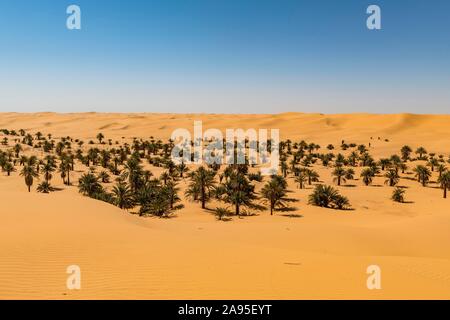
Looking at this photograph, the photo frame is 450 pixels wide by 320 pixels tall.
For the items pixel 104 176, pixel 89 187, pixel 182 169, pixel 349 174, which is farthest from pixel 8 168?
pixel 349 174

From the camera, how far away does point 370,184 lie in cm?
Answer: 4753

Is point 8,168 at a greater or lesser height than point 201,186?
greater

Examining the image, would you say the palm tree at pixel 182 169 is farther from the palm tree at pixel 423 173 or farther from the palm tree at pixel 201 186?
the palm tree at pixel 423 173

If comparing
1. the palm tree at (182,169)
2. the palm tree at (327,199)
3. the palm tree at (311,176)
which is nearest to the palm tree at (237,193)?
the palm tree at (327,199)

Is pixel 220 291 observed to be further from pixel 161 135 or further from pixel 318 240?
pixel 161 135

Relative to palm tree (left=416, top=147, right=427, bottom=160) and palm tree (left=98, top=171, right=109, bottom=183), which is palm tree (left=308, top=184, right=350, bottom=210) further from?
palm tree (left=416, top=147, right=427, bottom=160)

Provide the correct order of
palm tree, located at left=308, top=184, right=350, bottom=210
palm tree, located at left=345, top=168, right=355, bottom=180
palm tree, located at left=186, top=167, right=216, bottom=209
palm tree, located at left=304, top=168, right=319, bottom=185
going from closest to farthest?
palm tree, located at left=308, top=184, right=350, bottom=210, palm tree, located at left=186, top=167, right=216, bottom=209, palm tree, located at left=304, top=168, right=319, bottom=185, palm tree, located at left=345, top=168, right=355, bottom=180

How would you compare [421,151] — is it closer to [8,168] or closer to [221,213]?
[221,213]

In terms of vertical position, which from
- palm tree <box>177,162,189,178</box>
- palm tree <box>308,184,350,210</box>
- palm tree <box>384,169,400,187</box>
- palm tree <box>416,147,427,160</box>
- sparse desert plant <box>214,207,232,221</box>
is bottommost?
sparse desert plant <box>214,207,232,221</box>

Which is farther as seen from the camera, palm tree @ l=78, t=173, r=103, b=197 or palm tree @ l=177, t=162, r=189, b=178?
palm tree @ l=177, t=162, r=189, b=178

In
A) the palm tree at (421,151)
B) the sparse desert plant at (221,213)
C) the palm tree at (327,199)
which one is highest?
the palm tree at (421,151)

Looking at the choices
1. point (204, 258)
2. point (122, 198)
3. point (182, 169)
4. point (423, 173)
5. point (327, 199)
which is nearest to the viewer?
point (204, 258)

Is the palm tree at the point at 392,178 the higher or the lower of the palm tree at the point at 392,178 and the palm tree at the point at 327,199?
the higher

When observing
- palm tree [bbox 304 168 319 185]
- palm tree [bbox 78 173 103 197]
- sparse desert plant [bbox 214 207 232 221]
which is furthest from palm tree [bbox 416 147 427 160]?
palm tree [bbox 78 173 103 197]
